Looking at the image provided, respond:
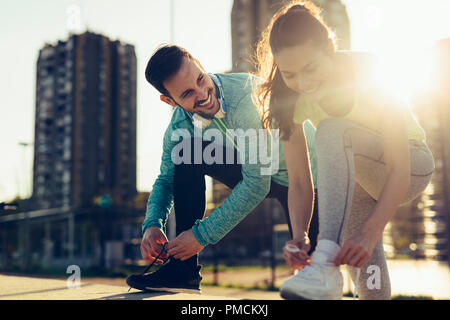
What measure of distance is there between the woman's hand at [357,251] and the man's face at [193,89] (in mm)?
1000

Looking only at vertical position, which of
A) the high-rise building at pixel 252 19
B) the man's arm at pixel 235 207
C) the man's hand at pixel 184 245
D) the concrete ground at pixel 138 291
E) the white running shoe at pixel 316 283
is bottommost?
the concrete ground at pixel 138 291

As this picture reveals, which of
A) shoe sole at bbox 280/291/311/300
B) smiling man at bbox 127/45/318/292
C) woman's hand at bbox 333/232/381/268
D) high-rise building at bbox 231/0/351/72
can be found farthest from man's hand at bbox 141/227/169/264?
high-rise building at bbox 231/0/351/72

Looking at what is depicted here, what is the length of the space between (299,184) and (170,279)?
731mm

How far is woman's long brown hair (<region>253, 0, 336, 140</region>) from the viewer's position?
151 centimetres

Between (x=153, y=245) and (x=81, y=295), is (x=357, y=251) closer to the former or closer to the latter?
(x=153, y=245)

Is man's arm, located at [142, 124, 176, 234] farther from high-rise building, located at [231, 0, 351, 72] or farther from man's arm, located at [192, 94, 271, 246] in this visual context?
high-rise building, located at [231, 0, 351, 72]

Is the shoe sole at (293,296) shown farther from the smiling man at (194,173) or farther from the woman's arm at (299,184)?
the smiling man at (194,173)

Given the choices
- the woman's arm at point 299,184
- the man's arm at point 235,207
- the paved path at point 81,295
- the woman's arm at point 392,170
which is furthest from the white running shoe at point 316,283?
the man's arm at point 235,207

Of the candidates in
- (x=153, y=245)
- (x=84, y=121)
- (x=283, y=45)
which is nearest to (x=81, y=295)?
(x=153, y=245)

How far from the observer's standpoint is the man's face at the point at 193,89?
79.4 inches
